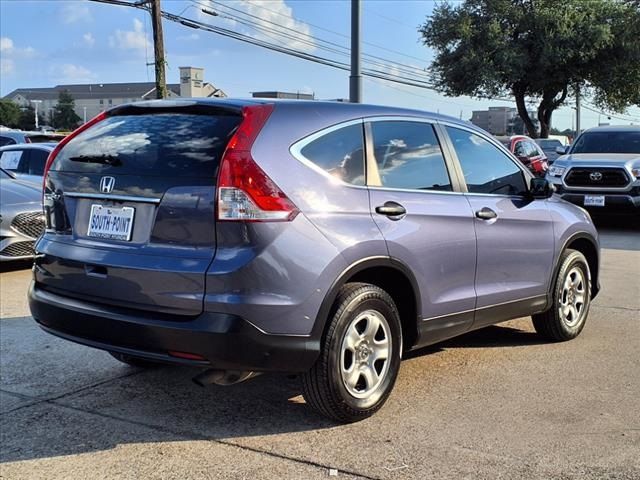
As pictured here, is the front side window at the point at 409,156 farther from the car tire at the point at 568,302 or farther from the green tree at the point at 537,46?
the green tree at the point at 537,46

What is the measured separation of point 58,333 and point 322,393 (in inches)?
58.3

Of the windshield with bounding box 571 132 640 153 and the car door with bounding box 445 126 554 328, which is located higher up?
the windshield with bounding box 571 132 640 153

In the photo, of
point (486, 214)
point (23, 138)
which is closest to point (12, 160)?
point (23, 138)

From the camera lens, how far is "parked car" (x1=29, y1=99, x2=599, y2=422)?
3.34 m

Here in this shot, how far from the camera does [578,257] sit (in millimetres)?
5590

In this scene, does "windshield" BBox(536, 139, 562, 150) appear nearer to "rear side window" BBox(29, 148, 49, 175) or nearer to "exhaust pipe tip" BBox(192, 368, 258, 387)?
"rear side window" BBox(29, 148, 49, 175)

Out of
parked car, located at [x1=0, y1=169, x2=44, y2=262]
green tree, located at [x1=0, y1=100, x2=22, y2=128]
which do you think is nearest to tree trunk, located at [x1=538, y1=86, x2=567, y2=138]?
parked car, located at [x1=0, y1=169, x2=44, y2=262]

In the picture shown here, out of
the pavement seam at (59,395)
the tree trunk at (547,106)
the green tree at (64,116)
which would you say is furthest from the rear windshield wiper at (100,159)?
the green tree at (64,116)

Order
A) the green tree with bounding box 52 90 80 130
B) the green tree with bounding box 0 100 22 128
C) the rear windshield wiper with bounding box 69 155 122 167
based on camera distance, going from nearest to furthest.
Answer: the rear windshield wiper with bounding box 69 155 122 167, the green tree with bounding box 0 100 22 128, the green tree with bounding box 52 90 80 130

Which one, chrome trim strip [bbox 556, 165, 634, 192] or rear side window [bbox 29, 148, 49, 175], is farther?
chrome trim strip [bbox 556, 165, 634, 192]

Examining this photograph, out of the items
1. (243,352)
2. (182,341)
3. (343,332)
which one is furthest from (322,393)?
(182,341)

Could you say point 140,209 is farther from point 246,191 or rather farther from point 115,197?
point 246,191

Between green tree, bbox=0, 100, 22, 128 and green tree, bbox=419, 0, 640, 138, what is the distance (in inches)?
3440

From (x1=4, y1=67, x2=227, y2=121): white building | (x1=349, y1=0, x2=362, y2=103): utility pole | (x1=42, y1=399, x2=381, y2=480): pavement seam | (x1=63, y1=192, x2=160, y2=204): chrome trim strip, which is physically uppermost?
(x1=4, y1=67, x2=227, y2=121): white building
